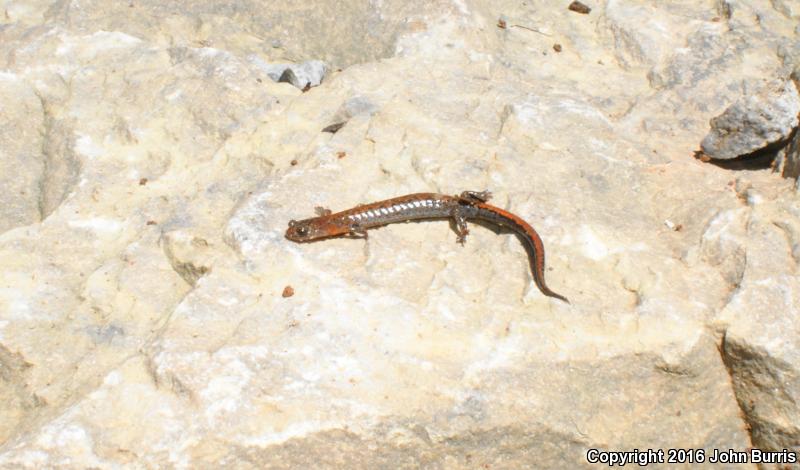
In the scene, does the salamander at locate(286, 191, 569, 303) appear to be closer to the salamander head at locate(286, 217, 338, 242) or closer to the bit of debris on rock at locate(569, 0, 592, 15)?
the salamander head at locate(286, 217, 338, 242)

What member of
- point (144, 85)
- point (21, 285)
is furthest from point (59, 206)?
point (144, 85)

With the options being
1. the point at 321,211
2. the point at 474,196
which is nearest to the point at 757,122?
the point at 474,196

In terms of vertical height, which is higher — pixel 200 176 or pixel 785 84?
pixel 785 84

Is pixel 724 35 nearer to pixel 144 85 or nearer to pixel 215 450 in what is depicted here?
pixel 144 85
